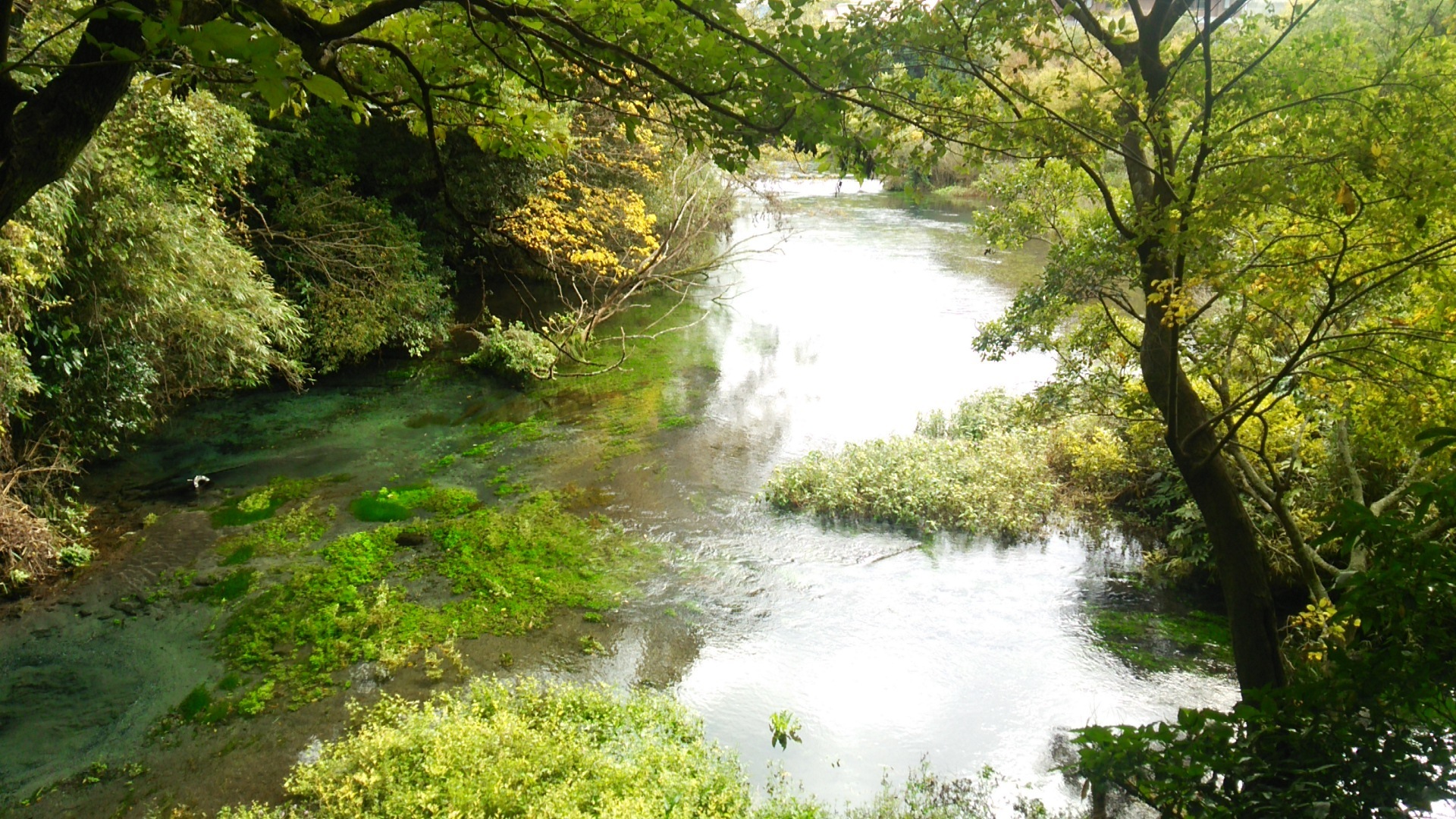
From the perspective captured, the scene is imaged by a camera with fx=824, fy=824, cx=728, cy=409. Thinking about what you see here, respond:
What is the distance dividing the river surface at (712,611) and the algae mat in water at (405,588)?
29 cm

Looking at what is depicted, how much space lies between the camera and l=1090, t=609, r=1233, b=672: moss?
646cm

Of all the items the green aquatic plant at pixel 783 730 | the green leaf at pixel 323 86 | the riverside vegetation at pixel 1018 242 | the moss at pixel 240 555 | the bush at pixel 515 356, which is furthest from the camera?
the bush at pixel 515 356

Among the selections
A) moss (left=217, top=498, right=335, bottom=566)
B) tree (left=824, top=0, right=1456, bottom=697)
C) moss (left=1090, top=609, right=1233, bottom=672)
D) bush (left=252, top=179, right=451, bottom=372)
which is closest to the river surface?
moss (left=1090, top=609, right=1233, bottom=672)

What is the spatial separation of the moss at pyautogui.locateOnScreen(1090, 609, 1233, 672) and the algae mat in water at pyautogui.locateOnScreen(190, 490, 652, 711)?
13.5 feet

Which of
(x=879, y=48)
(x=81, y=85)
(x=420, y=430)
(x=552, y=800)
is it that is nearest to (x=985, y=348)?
(x=879, y=48)

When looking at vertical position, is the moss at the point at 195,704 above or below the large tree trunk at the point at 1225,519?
below

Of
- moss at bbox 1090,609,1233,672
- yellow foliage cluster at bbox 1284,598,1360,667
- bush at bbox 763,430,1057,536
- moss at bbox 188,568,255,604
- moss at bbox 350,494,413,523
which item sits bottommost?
moss at bbox 188,568,255,604

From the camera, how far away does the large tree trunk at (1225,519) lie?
14.9 feet

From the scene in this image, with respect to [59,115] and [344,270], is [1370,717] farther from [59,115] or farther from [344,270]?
[344,270]

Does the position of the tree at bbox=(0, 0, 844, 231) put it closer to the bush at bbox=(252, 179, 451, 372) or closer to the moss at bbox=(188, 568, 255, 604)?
the moss at bbox=(188, 568, 255, 604)

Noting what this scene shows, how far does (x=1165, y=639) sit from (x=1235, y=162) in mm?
4615

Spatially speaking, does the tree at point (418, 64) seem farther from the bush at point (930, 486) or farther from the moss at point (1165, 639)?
the bush at point (930, 486)

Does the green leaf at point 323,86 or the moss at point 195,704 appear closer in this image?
the green leaf at point 323,86

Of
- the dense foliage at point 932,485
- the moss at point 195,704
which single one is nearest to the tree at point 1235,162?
the dense foliage at point 932,485
